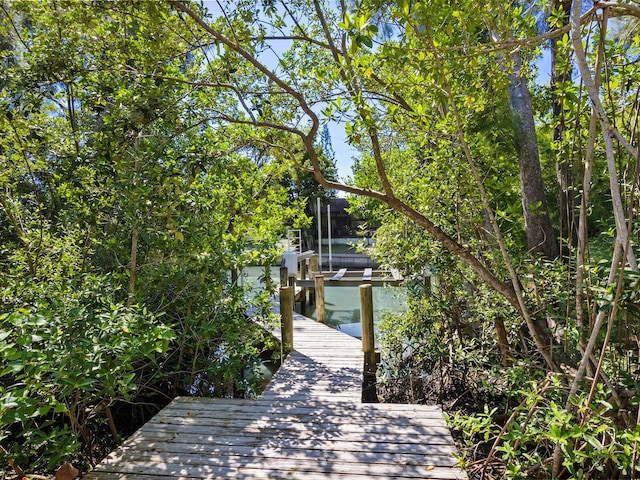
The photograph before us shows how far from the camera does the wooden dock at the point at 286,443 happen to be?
2.03 metres

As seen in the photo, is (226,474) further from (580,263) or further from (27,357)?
(580,263)

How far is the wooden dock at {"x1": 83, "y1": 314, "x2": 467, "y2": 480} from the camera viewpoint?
203cm

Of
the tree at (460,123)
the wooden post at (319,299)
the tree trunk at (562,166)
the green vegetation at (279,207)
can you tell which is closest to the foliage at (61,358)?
the green vegetation at (279,207)

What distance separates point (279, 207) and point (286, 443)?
2.54 meters

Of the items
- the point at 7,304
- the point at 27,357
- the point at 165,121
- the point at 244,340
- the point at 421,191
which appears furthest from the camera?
the point at 244,340

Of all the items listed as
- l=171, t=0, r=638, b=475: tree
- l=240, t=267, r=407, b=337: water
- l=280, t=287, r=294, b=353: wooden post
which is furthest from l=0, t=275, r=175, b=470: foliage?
l=240, t=267, r=407, b=337: water

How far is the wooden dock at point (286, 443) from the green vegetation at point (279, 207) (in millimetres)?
310

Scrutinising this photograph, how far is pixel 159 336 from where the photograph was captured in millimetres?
1970

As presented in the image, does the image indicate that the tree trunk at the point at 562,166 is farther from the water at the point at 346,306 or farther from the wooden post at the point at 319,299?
the water at the point at 346,306

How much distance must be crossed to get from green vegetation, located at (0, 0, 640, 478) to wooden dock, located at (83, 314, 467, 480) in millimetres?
310

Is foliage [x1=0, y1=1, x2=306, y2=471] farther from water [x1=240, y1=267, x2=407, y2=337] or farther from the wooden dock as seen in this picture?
water [x1=240, y1=267, x2=407, y2=337]

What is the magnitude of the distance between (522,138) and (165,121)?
3.99 m

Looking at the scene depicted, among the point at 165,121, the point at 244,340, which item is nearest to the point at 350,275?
the point at 244,340

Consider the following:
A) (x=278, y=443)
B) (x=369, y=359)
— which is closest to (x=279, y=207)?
(x=369, y=359)
